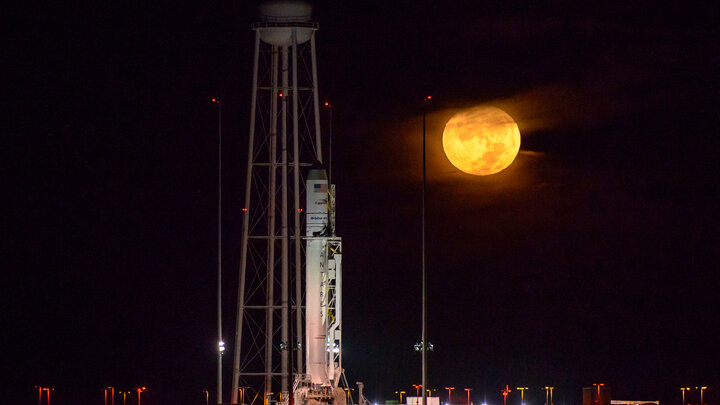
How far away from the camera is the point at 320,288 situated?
226 ft

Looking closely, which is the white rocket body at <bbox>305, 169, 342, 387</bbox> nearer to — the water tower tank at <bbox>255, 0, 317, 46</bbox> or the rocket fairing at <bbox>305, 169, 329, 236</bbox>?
the rocket fairing at <bbox>305, 169, 329, 236</bbox>

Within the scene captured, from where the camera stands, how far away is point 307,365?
6825cm

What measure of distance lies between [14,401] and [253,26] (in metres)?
46.9

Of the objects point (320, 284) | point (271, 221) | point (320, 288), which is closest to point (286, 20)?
point (271, 221)

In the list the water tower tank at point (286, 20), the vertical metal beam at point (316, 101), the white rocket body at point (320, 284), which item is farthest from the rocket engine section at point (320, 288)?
the water tower tank at point (286, 20)

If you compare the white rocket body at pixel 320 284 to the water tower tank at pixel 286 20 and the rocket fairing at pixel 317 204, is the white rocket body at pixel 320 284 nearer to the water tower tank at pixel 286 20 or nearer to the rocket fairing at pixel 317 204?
the rocket fairing at pixel 317 204

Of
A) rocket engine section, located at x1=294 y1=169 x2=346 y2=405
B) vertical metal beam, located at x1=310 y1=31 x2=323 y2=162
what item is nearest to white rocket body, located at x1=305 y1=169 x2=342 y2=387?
rocket engine section, located at x1=294 y1=169 x2=346 y2=405

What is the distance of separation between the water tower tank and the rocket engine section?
821 cm

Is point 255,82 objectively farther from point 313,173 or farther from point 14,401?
point 14,401

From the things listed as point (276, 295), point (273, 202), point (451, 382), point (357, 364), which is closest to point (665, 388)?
point (451, 382)

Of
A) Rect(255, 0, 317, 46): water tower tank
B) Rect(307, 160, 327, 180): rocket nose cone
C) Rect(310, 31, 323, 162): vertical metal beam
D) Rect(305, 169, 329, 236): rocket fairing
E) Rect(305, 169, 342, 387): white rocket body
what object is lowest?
Rect(305, 169, 342, 387): white rocket body

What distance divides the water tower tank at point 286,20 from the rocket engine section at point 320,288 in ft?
26.9

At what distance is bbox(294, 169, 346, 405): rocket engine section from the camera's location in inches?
2667

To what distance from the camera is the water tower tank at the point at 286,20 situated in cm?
7062
